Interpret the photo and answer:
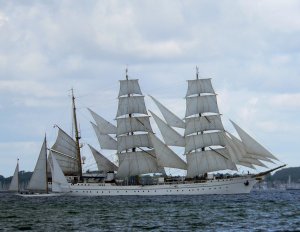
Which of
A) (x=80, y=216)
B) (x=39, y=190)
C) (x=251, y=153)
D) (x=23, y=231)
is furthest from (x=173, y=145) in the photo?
(x=23, y=231)

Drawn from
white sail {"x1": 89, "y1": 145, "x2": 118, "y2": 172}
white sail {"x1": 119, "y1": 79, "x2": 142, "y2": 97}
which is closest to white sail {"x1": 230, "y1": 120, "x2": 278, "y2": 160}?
white sail {"x1": 119, "y1": 79, "x2": 142, "y2": 97}

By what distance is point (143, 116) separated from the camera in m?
141

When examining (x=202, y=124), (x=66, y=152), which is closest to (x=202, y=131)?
(x=202, y=124)

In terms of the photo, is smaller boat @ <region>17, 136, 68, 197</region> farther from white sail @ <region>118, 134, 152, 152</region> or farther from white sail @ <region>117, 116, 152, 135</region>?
white sail @ <region>117, 116, 152, 135</region>

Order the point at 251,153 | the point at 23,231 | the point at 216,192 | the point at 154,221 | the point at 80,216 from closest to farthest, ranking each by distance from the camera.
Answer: the point at 23,231 → the point at 154,221 → the point at 80,216 → the point at 251,153 → the point at 216,192

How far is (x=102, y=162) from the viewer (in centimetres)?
14075

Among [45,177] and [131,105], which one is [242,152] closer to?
[131,105]

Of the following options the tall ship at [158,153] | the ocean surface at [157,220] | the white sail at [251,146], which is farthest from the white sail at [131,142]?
the ocean surface at [157,220]

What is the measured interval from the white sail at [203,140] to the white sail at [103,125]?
14.5 meters

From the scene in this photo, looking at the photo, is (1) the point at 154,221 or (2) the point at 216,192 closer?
(1) the point at 154,221

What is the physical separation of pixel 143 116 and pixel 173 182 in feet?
46.1

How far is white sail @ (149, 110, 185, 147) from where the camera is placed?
135 m

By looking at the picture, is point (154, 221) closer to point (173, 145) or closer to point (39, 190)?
point (173, 145)

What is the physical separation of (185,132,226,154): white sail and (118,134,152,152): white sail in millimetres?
8413
